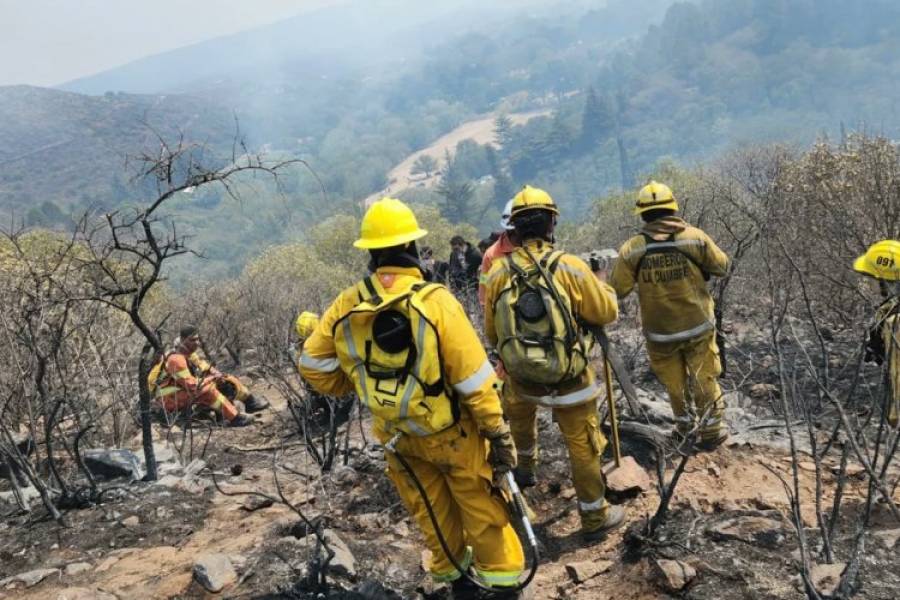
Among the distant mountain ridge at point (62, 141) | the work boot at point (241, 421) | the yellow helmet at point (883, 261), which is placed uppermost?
the distant mountain ridge at point (62, 141)

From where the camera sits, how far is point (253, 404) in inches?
324

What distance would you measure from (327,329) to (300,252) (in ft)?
102

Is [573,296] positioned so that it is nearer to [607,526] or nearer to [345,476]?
[607,526]

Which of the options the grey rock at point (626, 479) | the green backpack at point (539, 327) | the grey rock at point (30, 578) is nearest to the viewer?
the green backpack at point (539, 327)

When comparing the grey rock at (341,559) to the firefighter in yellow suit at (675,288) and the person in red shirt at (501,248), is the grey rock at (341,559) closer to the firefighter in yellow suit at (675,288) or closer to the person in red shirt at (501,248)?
the person in red shirt at (501,248)

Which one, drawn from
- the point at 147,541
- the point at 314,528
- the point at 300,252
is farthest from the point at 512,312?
the point at 300,252

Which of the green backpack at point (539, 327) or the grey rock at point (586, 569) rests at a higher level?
the green backpack at point (539, 327)

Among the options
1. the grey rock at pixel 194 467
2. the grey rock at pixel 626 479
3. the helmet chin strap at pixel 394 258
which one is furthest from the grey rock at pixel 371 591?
the grey rock at pixel 194 467

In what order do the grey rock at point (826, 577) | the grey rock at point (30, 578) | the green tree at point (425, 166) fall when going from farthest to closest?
1. the green tree at point (425, 166)
2. the grey rock at point (30, 578)
3. the grey rock at point (826, 577)

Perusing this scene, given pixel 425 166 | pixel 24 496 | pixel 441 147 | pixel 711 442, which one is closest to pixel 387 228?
pixel 711 442

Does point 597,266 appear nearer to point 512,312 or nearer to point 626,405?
point 512,312

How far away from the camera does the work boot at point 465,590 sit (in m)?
3.08

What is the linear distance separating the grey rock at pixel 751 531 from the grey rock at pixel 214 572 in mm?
2350

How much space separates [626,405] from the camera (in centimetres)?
511
